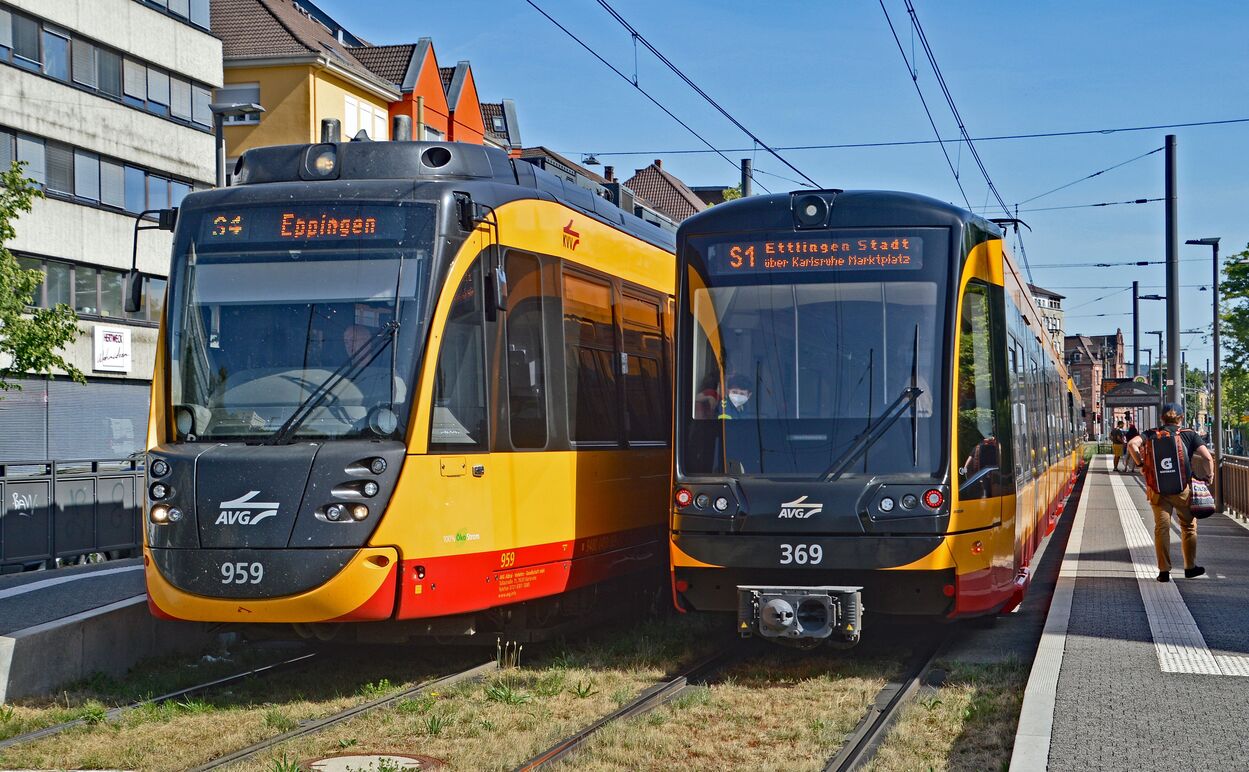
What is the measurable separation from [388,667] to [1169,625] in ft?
19.1

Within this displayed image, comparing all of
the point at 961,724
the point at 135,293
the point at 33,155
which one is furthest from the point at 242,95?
the point at 961,724

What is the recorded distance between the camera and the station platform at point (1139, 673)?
7.10 meters

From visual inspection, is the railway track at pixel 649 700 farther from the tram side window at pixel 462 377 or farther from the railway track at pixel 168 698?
the railway track at pixel 168 698

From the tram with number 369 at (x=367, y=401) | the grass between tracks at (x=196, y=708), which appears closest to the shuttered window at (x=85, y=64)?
the tram with number 369 at (x=367, y=401)

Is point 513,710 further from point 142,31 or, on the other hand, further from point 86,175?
point 142,31

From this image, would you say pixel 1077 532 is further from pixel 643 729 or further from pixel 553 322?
pixel 643 729

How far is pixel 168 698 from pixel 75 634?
3.79 ft

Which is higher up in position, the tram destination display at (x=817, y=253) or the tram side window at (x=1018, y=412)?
the tram destination display at (x=817, y=253)

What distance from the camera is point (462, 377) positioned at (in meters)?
9.75

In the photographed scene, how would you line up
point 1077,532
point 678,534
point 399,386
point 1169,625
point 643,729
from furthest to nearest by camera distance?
point 1077,532
point 1169,625
point 678,534
point 399,386
point 643,729

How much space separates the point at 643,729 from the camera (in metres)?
8.33

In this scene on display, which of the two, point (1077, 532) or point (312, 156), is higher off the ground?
point (312, 156)

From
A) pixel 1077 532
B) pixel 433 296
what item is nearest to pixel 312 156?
pixel 433 296

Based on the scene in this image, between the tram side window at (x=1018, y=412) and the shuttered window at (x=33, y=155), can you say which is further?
the shuttered window at (x=33, y=155)
